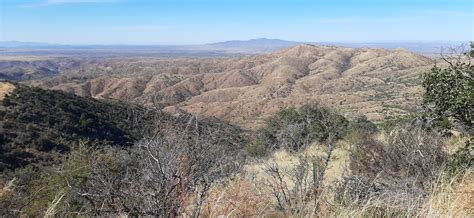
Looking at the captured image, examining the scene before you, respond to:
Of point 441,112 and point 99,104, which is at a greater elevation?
point 441,112

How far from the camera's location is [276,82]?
146 metres

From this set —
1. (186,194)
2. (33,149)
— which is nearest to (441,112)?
(186,194)

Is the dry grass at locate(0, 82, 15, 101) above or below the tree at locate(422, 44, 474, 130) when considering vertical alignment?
below

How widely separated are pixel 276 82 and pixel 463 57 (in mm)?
138508

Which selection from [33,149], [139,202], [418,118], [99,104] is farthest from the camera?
[99,104]

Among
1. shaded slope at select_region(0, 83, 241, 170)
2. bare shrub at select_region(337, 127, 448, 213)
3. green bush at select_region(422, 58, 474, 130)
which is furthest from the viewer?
shaded slope at select_region(0, 83, 241, 170)

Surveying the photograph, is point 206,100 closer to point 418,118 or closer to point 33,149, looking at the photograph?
point 33,149

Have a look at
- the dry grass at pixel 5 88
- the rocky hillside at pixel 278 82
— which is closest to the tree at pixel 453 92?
the dry grass at pixel 5 88

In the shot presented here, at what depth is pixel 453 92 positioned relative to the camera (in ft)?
24.9

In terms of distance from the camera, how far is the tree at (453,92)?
6763 mm

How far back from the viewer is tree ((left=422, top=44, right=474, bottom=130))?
266 inches

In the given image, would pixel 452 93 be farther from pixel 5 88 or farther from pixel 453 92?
pixel 5 88

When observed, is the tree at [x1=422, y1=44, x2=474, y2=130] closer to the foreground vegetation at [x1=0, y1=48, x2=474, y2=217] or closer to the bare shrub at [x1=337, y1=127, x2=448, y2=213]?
the foreground vegetation at [x1=0, y1=48, x2=474, y2=217]

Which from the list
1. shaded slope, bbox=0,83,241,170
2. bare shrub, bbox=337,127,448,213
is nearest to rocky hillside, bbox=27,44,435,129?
shaded slope, bbox=0,83,241,170
